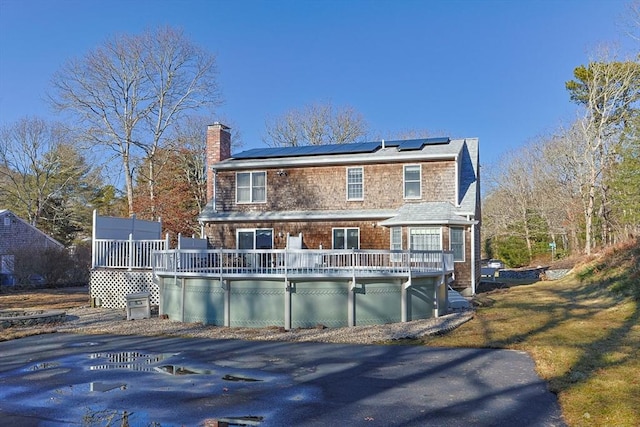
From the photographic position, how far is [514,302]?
17.4 metres

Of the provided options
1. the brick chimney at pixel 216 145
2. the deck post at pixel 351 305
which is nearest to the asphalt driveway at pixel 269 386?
the deck post at pixel 351 305

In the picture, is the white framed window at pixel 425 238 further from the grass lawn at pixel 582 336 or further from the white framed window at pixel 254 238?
the white framed window at pixel 254 238

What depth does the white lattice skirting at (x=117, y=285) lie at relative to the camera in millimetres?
17141

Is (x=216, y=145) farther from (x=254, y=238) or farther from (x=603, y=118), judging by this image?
(x=603, y=118)

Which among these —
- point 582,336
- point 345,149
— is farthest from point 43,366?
point 345,149

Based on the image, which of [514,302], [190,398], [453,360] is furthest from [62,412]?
[514,302]

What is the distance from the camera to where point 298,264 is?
13.2 metres

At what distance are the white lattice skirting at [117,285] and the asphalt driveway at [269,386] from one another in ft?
20.5

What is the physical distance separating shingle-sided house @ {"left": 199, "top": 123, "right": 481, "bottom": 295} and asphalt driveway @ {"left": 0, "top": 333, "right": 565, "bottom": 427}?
9632 mm

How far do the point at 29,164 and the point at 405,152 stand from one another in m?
35.2

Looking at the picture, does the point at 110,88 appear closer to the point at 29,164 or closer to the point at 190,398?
the point at 29,164

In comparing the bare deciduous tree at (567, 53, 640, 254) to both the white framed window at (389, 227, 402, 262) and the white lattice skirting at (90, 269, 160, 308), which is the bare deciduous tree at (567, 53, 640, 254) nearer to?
the white framed window at (389, 227, 402, 262)

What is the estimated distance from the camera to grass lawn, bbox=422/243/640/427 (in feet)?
21.1

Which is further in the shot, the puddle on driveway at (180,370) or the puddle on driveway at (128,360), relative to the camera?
the puddle on driveway at (128,360)
